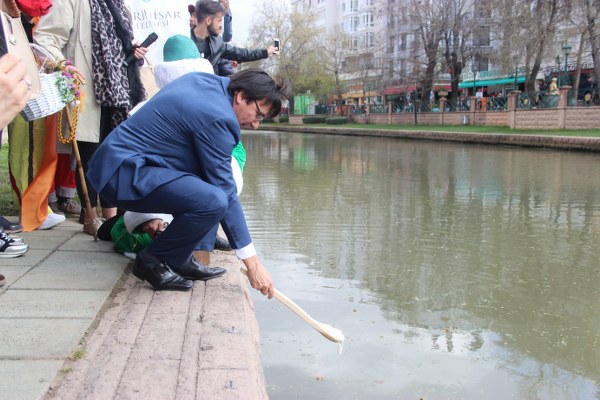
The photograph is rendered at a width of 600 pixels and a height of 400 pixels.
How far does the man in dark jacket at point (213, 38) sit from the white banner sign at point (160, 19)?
43cm

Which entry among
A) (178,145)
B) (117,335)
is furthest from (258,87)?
(117,335)

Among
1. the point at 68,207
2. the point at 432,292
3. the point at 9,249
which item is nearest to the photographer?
the point at 9,249

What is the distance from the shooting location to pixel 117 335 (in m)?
2.23

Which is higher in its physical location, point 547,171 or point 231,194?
point 231,194

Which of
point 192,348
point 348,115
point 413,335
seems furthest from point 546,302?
point 348,115

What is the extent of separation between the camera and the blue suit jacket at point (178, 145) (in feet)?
8.43

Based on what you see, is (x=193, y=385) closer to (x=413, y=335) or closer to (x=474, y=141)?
(x=413, y=335)

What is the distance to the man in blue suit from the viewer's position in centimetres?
256

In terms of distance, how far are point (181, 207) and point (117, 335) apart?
61cm

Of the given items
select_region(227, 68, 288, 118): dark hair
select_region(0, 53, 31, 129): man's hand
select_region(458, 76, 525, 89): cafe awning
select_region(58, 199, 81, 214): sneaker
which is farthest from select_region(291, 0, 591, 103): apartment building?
select_region(0, 53, 31, 129): man's hand

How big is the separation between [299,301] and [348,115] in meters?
42.2

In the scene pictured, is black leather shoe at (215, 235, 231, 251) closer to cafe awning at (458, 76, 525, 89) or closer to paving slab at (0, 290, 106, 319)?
paving slab at (0, 290, 106, 319)

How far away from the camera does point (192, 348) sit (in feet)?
7.00

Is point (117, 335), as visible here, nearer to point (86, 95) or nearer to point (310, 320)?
point (310, 320)
